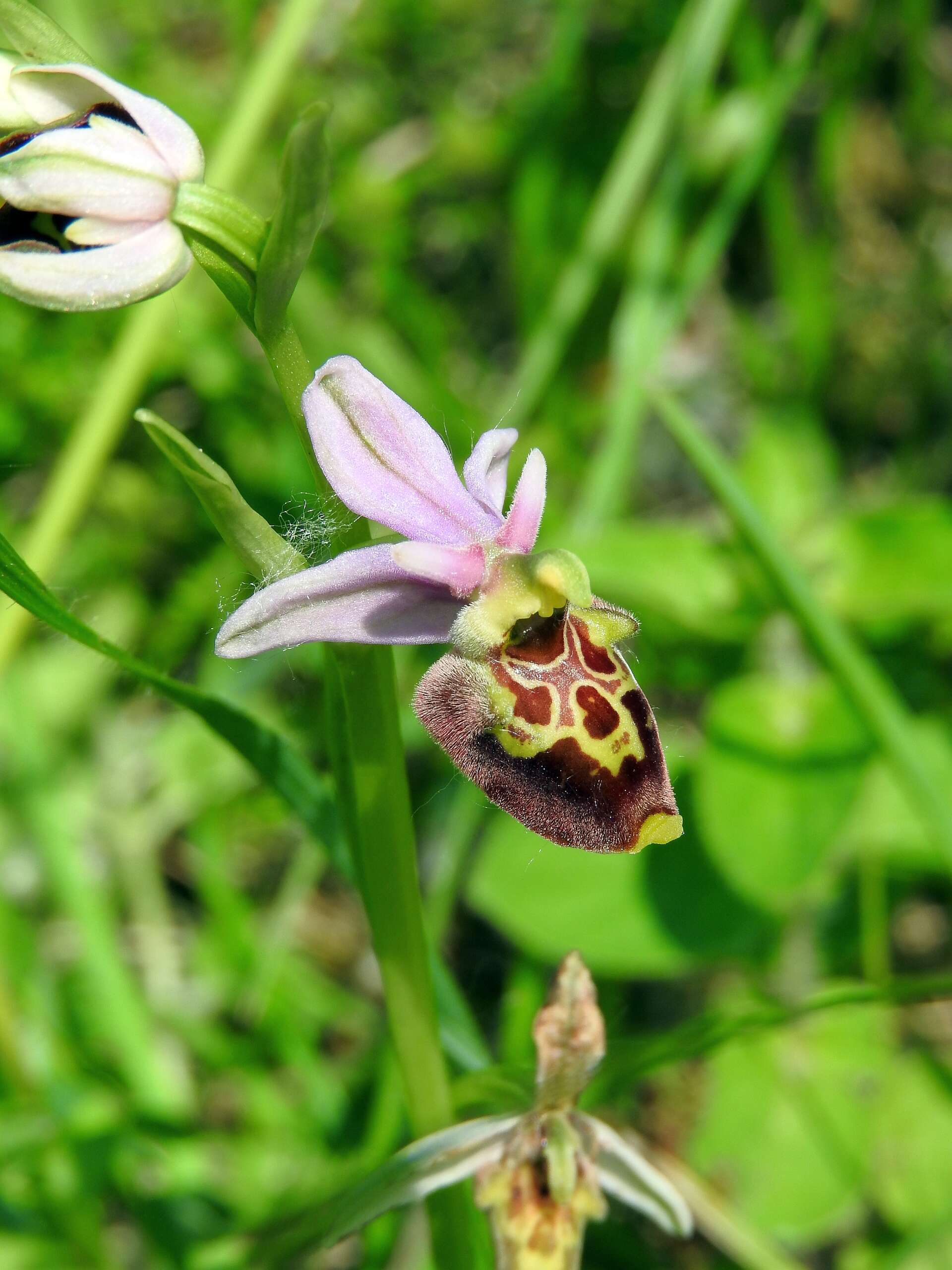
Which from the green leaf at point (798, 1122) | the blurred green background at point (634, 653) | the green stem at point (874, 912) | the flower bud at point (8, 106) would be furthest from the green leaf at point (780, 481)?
the flower bud at point (8, 106)

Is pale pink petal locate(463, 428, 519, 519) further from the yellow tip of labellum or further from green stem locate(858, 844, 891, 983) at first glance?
green stem locate(858, 844, 891, 983)

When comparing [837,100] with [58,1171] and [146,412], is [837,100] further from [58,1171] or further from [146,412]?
[58,1171]

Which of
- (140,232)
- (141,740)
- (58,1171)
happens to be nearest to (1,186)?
(140,232)

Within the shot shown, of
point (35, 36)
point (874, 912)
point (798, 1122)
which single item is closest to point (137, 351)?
point (35, 36)

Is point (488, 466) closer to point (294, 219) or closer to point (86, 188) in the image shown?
point (294, 219)

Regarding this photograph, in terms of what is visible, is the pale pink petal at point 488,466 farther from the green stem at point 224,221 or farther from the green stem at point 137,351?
the green stem at point 137,351

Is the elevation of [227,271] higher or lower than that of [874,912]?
higher
